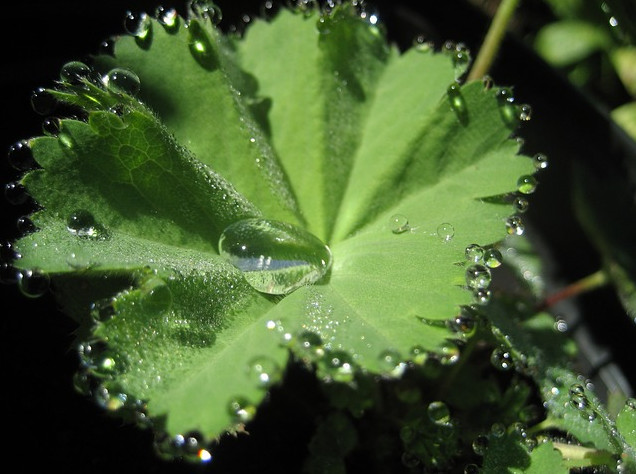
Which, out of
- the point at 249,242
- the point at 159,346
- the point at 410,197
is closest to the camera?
the point at 159,346

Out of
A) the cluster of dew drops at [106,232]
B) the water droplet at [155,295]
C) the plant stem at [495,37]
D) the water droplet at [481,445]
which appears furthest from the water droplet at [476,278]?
the plant stem at [495,37]

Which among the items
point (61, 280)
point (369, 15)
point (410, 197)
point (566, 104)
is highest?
point (369, 15)

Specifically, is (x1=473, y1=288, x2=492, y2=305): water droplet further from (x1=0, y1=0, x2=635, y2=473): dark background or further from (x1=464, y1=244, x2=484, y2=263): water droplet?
(x1=0, y1=0, x2=635, y2=473): dark background

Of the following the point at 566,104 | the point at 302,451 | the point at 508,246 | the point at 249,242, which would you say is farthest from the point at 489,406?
the point at 566,104

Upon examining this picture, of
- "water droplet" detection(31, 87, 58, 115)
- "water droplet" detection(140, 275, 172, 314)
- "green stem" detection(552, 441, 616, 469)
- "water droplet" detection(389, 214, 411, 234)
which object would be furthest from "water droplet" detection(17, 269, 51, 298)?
"green stem" detection(552, 441, 616, 469)

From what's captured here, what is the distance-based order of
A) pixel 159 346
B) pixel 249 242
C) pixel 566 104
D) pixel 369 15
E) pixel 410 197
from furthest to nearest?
pixel 566 104
pixel 369 15
pixel 410 197
pixel 249 242
pixel 159 346

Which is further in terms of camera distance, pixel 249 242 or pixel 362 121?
pixel 362 121

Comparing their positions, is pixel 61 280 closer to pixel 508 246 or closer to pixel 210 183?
pixel 210 183
